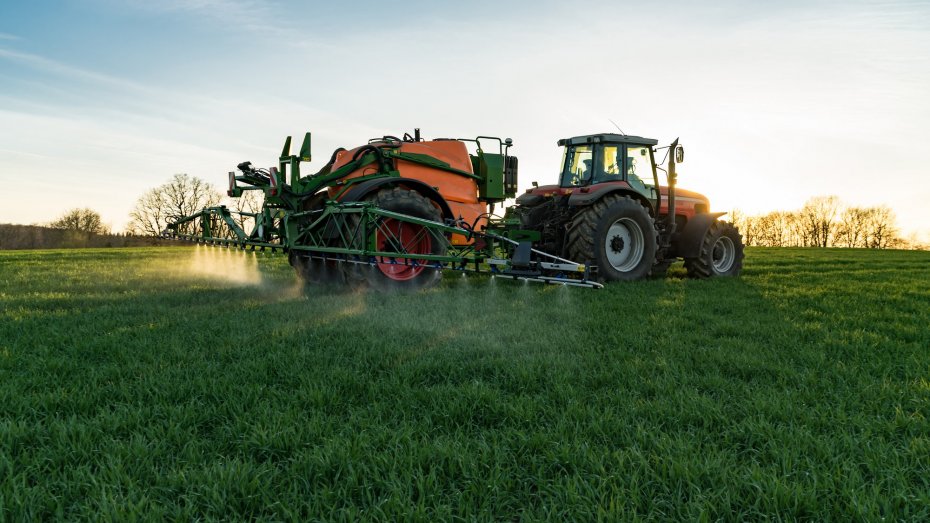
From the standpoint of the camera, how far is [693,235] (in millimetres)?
9680

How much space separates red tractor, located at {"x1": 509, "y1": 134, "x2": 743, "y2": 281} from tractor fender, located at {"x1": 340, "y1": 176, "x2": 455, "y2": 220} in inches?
60.1

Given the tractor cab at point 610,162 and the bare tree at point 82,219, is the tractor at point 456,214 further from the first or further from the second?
the bare tree at point 82,219

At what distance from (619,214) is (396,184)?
3.25 metres

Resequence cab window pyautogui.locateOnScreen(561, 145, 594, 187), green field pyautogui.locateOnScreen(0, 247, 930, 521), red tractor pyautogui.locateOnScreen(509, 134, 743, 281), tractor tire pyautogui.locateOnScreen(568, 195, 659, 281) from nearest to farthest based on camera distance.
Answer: green field pyautogui.locateOnScreen(0, 247, 930, 521), tractor tire pyautogui.locateOnScreen(568, 195, 659, 281), red tractor pyautogui.locateOnScreen(509, 134, 743, 281), cab window pyautogui.locateOnScreen(561, 145, 594, 187)

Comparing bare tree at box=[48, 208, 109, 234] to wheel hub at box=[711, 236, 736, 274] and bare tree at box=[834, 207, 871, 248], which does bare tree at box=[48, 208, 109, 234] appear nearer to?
wheel hub at box=[711, 236, 736, 274]

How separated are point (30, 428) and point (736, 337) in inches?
188

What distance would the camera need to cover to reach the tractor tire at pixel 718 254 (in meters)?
9.75

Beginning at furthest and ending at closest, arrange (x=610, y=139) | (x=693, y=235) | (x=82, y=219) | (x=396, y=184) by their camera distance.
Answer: (x=82, y=219) → (x=693, y=235) → (x=610, y=139) → (x=396, y=184)

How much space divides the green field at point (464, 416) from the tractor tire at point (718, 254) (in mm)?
4070

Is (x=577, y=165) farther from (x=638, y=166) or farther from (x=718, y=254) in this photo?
(x=718, y=254)

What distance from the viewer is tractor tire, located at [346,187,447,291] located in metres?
7.32

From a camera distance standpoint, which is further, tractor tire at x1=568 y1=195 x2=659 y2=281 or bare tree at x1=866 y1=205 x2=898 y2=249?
bare tree at x1=866 y1=205 x2=898 y2=249

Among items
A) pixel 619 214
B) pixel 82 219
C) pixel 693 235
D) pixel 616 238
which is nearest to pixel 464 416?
pixel 619 214

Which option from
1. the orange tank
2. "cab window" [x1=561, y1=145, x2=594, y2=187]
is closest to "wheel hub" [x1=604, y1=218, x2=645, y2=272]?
"cab window" [x1=561, y1=145, x2=594, y2=187]
